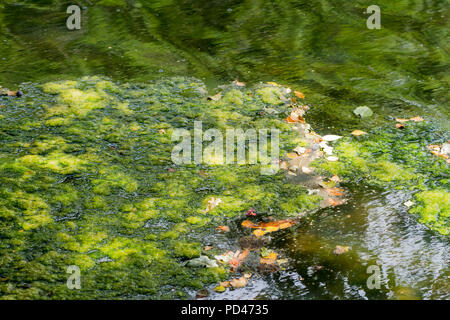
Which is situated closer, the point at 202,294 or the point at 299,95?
the point at 202,294

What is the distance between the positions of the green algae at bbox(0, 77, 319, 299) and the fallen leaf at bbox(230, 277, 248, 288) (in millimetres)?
91

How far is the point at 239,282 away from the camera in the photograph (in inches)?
111

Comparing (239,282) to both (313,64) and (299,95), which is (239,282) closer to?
(299,95)

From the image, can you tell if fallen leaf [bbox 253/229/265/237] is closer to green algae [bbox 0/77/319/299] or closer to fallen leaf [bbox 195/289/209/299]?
green algae [bbox 0/77/319/299]

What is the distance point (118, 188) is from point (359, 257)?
1819 mm

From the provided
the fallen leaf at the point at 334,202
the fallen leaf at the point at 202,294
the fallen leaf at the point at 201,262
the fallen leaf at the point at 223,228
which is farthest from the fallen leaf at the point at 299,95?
the fallen leaf at the point at 202,294

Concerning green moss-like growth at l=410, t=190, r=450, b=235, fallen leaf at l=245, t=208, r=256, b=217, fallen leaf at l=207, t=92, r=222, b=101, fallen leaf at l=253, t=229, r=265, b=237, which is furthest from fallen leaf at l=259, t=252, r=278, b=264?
fallen leaf at l=207, t=92, r=222, b=101

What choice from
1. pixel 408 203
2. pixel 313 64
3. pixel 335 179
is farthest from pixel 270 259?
pixel 313 64

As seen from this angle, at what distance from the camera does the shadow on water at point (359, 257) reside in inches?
108

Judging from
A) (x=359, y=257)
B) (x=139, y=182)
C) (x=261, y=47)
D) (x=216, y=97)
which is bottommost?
(x=359, y=257)

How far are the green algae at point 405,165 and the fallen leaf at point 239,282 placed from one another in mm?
1338

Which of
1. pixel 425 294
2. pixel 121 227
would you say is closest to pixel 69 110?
pixel 121 227

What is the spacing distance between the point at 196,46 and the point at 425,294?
4.24 meters

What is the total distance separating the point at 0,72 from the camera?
211 inches
